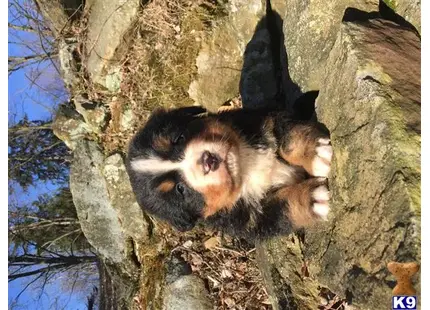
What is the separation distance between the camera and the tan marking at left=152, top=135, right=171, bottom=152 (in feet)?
12.4

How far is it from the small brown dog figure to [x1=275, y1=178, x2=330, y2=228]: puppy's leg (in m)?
0.97

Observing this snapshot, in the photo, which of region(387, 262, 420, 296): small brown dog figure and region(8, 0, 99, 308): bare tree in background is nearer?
region(387, 262, 420, 296): small brown dog figure

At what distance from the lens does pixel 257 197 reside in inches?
150

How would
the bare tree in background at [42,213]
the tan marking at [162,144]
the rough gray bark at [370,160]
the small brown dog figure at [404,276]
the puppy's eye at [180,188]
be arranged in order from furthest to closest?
the bare tree in background at [42,213] < the tan marking at [162,144] < the puppy's eye at [180,188] < the rough gray bark at [370,160] < the small brown dog figure at [404,276]

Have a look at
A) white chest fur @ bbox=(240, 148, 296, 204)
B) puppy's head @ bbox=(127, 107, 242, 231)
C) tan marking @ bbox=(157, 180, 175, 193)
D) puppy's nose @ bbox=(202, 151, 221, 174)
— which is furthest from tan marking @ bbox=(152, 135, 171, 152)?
white chest fur @ bbox=(240, 148, 296, 204)

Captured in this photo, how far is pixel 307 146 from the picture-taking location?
3449 mm

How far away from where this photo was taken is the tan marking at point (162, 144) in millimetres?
3781

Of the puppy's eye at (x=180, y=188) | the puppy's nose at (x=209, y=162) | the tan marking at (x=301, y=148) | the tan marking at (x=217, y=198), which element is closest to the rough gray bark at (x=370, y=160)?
the tan marking at (x=301, y=148)

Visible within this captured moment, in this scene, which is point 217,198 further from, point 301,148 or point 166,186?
point 301,148

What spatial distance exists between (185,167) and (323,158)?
0.96 metres

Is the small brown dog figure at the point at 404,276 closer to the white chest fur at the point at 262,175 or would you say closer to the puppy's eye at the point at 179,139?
the white chest fur at the point at 262,175

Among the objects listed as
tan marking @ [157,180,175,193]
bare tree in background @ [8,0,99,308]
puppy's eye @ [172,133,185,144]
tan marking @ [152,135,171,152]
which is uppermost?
puppy's eye @ [172,133,185,144]

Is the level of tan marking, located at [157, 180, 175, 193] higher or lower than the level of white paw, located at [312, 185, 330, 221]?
lower

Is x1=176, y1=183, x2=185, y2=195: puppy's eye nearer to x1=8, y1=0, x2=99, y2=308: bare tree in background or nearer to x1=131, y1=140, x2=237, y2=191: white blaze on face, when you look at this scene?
x1=131, y1=140, x2=237, y2=191: white blaze on face
